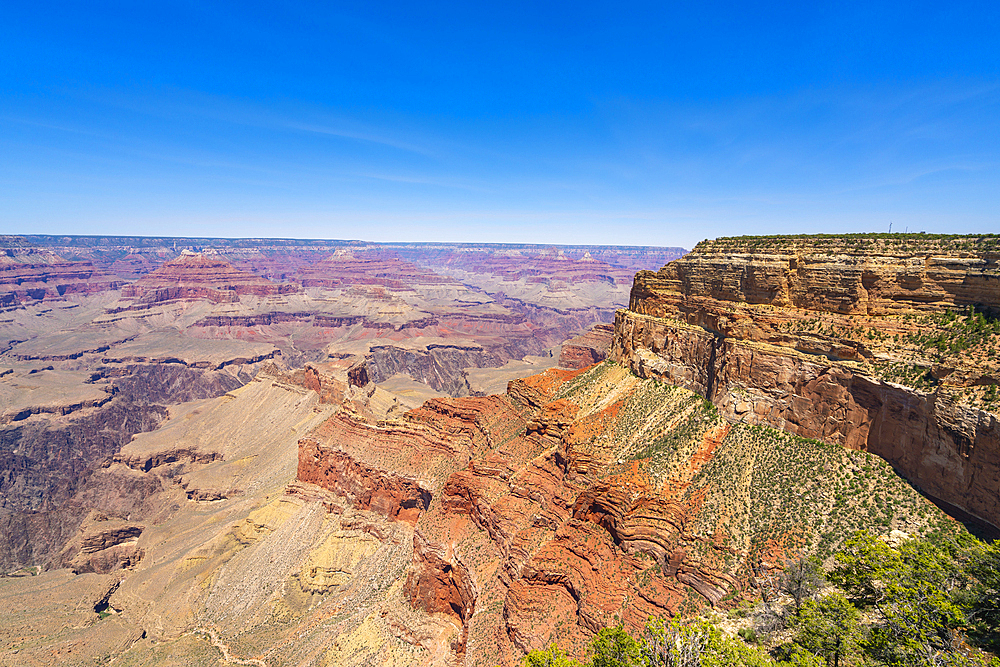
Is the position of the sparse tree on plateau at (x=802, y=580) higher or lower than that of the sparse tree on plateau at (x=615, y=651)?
lower

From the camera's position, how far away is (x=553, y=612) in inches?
1475

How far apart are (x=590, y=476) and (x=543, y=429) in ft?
34.9

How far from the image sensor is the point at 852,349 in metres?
36.0

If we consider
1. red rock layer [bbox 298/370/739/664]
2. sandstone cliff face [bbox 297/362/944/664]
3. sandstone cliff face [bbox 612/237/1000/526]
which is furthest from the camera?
red rock layer [bbox 298/370/739/664]

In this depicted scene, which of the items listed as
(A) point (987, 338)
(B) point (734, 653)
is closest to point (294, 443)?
(B) point (734, 653)

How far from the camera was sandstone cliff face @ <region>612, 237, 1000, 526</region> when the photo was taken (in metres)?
30.0

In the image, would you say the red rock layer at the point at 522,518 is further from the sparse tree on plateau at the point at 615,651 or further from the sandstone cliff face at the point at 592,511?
the sparse tree on plateau at the point at 615,651

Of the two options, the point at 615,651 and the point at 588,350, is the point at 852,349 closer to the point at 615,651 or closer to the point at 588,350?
the point at 615,651

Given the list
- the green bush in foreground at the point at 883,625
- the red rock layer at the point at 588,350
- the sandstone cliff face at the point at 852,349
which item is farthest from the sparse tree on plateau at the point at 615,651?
the red rock layer at the point at 588,350


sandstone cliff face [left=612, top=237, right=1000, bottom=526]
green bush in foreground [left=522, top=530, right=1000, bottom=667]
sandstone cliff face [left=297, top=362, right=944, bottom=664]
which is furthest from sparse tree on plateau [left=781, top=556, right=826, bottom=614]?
sandstone cliff face [left=612, top=237, right=1000, bottom=526]

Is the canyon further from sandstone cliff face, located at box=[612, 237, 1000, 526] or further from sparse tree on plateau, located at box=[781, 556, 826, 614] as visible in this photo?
sparse tree on plateau, located at box=[781, 556, 826, 614]

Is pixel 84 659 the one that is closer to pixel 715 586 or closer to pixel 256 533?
pixel 256 533

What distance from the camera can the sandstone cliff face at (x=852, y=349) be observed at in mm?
29953

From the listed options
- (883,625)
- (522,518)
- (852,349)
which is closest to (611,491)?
(522,518)
